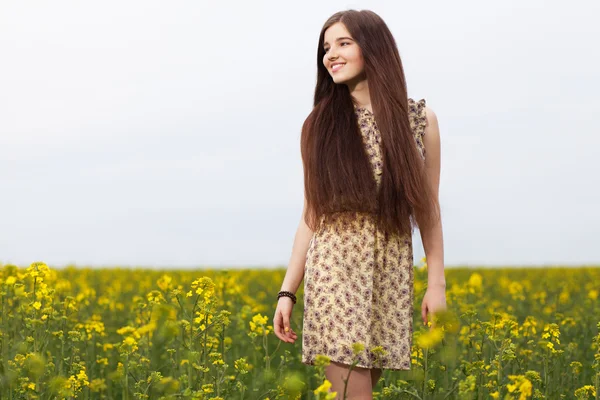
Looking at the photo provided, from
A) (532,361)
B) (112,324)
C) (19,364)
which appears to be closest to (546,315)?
(532,361)

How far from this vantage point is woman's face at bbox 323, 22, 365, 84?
3207 millimetres

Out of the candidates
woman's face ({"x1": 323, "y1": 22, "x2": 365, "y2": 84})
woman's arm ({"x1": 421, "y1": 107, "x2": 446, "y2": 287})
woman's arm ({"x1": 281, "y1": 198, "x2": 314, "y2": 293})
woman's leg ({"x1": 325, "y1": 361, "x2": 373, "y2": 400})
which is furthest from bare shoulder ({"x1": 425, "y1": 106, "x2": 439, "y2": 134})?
woman's leg ({"x1": 325, "y1": 361, "x2": 373, "y2": 400})

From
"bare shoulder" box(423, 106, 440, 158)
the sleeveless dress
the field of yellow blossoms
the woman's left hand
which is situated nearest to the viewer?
the field of yellow blossoms

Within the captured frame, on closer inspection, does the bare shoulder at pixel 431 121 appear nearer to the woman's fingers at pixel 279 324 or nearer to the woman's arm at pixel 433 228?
the woman's arm at pixel 433 228

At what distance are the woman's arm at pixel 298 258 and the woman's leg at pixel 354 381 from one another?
38cm

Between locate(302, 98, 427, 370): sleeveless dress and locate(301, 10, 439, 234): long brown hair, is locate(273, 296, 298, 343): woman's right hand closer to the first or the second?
locate(302, 98, 427, 370): sleeveless dress

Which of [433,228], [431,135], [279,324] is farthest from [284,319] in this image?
[431,135]

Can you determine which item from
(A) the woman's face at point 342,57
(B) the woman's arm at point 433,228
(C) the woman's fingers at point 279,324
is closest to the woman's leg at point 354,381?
(C) the woman's fingers at point 279,324

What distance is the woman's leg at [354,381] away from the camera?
114 inches

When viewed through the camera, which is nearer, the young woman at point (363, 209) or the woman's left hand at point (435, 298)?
the young woman at point (363, 209)

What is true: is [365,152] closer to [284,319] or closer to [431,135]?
[431,135]

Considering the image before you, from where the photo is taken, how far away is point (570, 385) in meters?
4.56

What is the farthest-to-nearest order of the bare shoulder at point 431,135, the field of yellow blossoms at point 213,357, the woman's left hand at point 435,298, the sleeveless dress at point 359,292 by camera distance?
1. the bare shoulder at point 431,135
2. the woman's left hand at point 435,298
3. the sleeveless dress at point 359,292
4. the field of yellow blossoms at point 213,357

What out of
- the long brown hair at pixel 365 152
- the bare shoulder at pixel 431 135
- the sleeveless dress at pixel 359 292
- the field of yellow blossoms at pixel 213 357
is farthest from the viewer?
the bare shoulder at pixel 431 135
